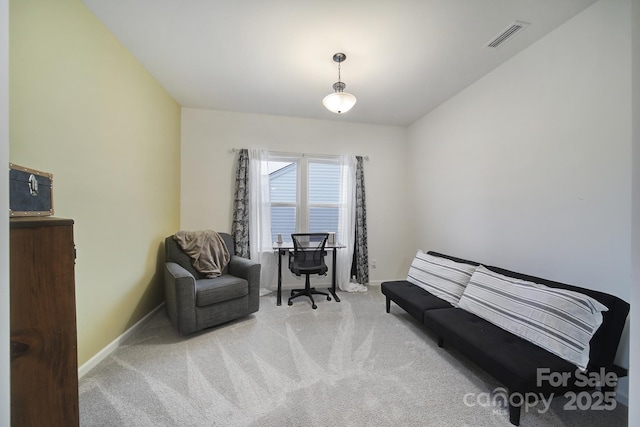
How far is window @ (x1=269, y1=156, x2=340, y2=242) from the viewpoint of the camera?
3803mm

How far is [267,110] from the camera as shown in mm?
3521

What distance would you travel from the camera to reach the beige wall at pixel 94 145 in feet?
4.51

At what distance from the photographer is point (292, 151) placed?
12.3ft

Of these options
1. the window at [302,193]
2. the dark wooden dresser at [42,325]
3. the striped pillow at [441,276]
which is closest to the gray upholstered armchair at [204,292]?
the window at [302,193]

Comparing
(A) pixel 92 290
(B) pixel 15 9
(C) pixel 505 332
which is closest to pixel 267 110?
(B) pixel 15 9

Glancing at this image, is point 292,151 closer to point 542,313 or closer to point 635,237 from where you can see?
point 542,313

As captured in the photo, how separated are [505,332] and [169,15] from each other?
11.0 ft

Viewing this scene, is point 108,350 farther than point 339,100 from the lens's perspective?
No

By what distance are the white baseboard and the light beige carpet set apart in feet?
0.14

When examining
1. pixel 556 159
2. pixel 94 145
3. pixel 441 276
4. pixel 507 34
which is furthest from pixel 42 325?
pixel 507 34

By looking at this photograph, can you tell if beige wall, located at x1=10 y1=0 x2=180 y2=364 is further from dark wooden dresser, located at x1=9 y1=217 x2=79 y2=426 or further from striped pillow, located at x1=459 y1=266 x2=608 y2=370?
striped pillow, located at x1=459 y1=266 x2=608 y2=370

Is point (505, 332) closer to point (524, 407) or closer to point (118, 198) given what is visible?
point (524, 407)

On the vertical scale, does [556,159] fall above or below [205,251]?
above

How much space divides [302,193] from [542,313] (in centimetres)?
299
